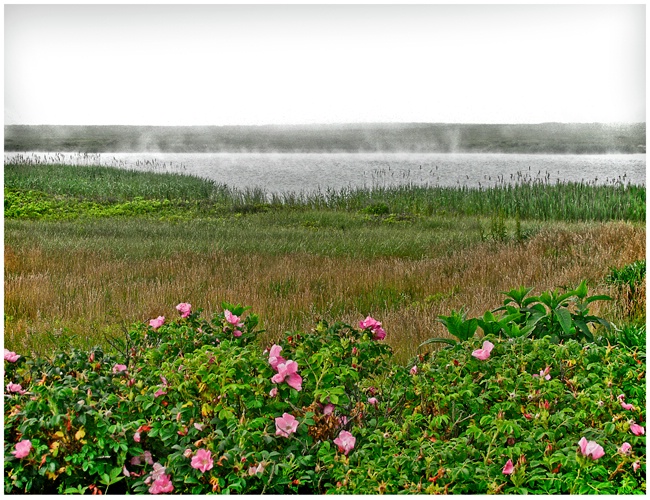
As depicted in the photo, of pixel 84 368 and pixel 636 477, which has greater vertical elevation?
pixel 84 368

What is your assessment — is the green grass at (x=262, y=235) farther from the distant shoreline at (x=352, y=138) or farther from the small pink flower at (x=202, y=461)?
the small pink flower at (x=202, y=461)

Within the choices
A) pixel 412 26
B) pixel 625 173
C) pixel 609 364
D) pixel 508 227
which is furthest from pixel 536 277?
pixel 412 26

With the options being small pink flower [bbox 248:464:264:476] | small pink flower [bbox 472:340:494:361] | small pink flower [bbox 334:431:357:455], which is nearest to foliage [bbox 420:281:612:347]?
small pink flower [bbox 472:340:494:361]

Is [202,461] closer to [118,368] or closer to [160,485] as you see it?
[160,485]

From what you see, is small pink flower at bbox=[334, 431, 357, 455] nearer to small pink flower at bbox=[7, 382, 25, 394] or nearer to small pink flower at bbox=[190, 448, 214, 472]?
small pink flower at bbox=[190, 448, 214, 472]

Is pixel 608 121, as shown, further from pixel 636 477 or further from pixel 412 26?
pixel 636 477

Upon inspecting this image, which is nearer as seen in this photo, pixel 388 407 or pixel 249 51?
pixel 388 407
